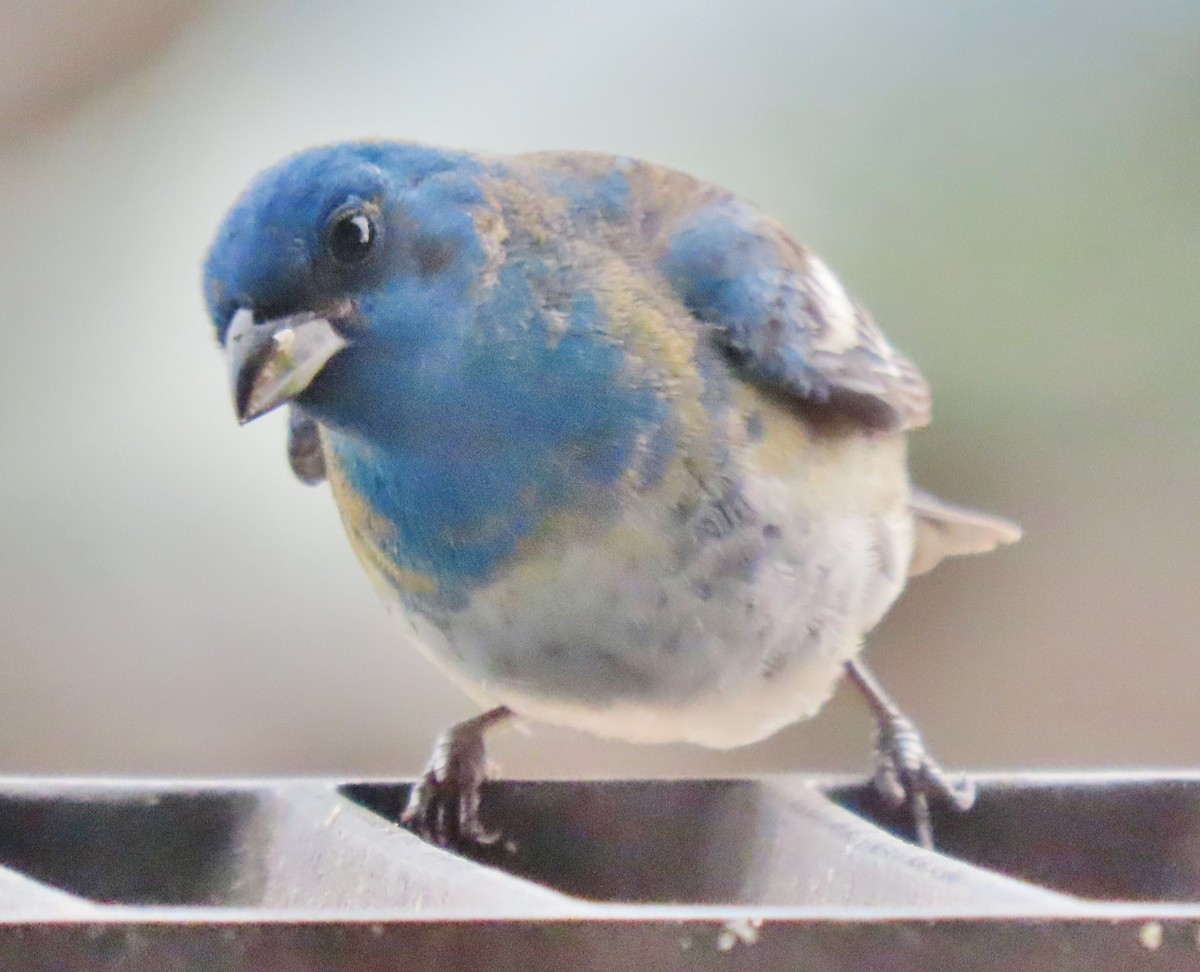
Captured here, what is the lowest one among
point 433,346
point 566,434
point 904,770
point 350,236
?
point 904,770

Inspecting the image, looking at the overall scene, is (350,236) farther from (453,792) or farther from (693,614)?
(453,792)

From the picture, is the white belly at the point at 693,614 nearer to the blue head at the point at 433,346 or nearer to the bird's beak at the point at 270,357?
the blue head at the point at 433,346

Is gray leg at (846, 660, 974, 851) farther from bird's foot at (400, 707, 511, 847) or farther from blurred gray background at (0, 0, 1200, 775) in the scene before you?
blurred gray background at (0, 0, 1200, 775)

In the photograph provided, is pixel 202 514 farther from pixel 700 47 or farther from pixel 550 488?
pixel 550 488

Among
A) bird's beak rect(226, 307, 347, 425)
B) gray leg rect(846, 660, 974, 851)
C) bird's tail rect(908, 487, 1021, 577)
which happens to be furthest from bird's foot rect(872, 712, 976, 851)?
bird's beak rect(226, 307, 347, 425)

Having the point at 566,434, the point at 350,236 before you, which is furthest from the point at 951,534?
the point at 350,236

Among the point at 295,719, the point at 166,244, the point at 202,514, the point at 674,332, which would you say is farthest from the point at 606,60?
the point at 674,332
